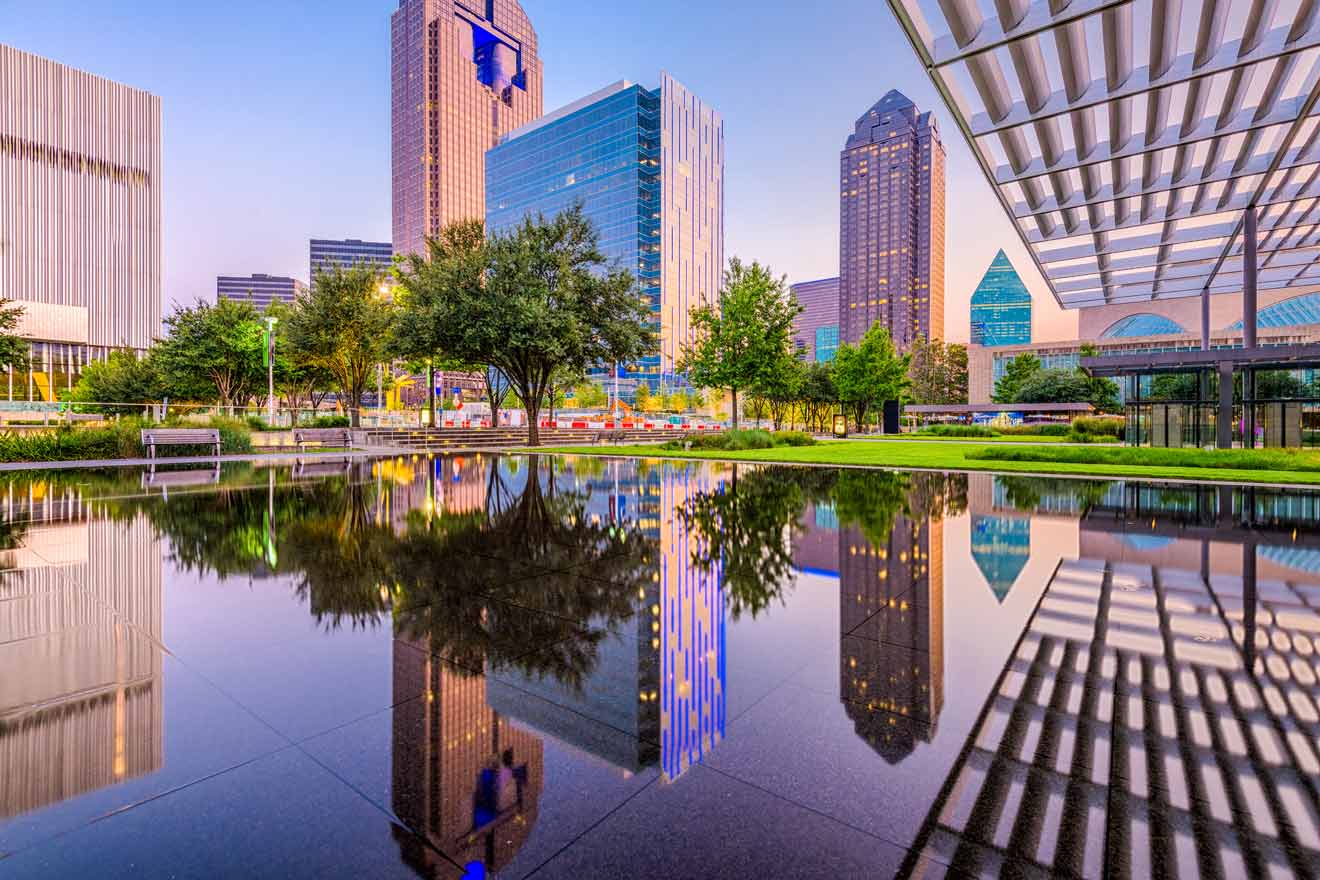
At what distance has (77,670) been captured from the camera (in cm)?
390

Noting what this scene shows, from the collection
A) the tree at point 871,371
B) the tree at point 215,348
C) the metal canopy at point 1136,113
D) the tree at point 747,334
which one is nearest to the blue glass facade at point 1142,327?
the tree at point 871,371

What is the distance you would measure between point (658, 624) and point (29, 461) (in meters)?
26.8

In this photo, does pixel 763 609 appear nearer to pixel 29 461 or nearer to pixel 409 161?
pixel 29 461

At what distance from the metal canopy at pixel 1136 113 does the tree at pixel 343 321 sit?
30609 millimetres

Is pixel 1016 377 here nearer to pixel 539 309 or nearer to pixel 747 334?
pixel 747 334

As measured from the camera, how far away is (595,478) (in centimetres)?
1697

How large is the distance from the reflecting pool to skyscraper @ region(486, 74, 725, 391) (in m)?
121

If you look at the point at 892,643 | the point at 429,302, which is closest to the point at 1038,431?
the point at 429,302

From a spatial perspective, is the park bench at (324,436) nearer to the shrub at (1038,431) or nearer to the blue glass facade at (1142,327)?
the shrub at (1038,431)

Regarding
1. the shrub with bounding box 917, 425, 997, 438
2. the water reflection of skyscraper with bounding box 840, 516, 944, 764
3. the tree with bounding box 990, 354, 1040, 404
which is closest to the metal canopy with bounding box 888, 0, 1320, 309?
the water reflection of skyscraper with bounding box 840, 516, 944, 764

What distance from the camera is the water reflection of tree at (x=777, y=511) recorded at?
6.43 m

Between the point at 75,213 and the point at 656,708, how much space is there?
148855mm

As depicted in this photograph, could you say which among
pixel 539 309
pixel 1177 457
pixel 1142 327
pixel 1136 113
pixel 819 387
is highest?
pixel 1142 327

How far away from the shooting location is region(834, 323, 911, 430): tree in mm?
56344
